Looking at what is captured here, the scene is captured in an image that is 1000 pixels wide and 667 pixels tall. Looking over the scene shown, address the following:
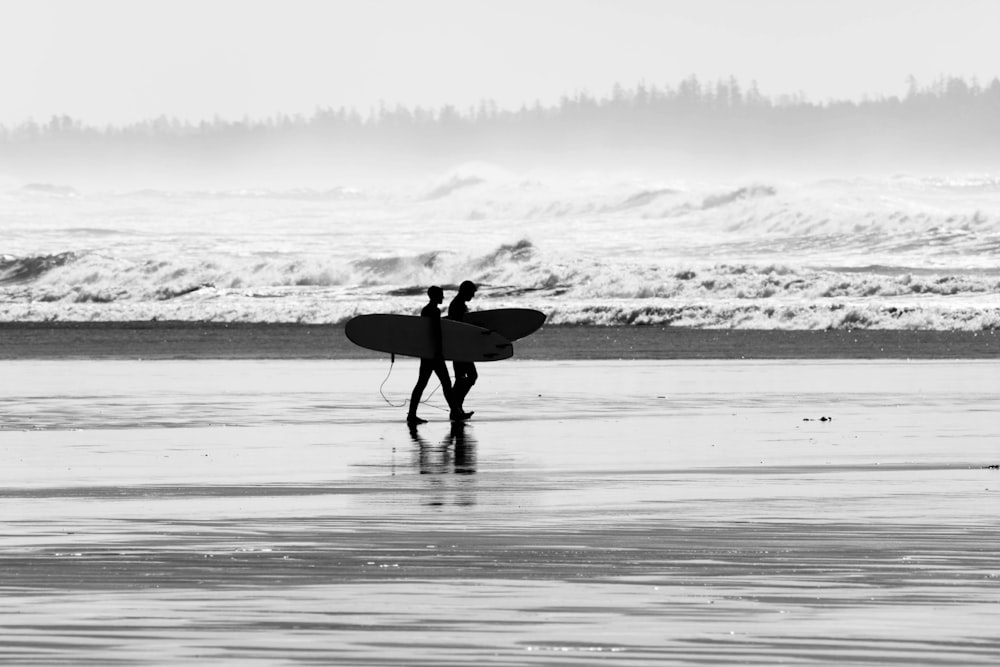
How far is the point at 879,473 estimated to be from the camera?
16078mm

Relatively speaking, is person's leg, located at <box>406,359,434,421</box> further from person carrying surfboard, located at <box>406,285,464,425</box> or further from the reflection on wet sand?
the reflection on wet sand

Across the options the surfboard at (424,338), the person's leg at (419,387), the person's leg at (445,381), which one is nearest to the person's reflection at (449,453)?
the person's leg at (419,387)

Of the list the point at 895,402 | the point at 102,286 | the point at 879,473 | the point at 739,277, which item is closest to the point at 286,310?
the point at 739,277

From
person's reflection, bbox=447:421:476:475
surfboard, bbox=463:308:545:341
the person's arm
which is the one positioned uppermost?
the person's arm

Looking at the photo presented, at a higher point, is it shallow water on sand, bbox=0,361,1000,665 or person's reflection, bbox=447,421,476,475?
shallow water on sand, bbox=0,361,1000,665

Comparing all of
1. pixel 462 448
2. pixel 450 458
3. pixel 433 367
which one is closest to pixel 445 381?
pixel 433 367

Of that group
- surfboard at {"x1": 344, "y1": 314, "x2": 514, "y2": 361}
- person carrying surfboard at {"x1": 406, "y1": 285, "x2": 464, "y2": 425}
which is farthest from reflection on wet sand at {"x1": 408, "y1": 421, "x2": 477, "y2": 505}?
surfboard at {"x1": 344, "y1": 314, "x2": 514, "y2": 361}

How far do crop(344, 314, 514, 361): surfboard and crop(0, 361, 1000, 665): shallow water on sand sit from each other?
34.2 inches

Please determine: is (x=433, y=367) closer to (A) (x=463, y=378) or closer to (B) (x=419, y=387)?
(B) (x=419, y=387)

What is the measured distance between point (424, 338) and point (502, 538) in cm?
1189

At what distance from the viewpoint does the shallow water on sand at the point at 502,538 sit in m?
8.10

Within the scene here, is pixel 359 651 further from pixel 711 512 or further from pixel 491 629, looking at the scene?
pixel 711 512

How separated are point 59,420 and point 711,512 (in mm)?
12362

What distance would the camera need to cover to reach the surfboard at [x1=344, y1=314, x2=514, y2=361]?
23.5 m
